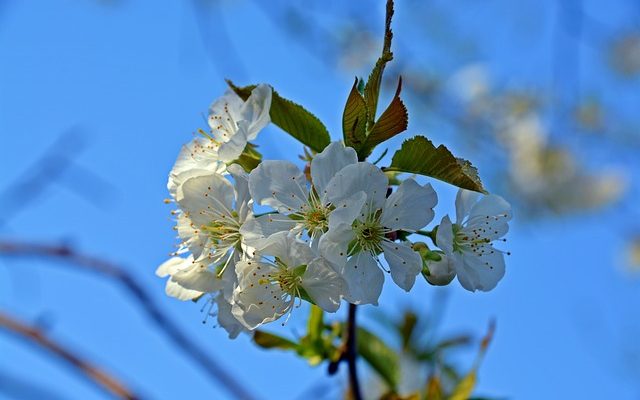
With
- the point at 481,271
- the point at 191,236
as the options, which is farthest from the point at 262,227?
the point at 481,271

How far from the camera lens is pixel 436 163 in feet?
3.76

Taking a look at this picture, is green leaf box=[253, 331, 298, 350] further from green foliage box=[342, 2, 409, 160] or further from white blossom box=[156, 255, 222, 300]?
green foliage box=[342, 2, 409, 160]

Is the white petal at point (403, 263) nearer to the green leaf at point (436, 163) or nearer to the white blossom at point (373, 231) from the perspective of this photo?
the white blossom at point (373, 231)

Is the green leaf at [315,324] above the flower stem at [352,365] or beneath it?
above

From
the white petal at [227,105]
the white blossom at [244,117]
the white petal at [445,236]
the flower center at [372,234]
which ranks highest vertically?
the white petal at [227,105]

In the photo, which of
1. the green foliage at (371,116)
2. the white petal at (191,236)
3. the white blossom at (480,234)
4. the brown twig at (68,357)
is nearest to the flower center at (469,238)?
the white blossom at (480,234)

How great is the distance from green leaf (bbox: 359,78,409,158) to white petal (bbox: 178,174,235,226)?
26 cm

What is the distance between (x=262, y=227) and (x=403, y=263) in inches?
9.3

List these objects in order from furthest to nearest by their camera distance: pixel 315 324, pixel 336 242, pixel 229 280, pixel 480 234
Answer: pixel 315 324 < pixel 480 234 < pixel 229 280 < pixel 336 242

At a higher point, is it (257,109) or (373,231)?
(257,109)

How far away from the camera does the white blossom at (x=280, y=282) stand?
1102mm

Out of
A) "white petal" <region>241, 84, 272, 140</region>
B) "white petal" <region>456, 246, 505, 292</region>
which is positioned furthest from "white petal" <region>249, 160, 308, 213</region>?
"white petal" <region>456, 246, 505, 292</region>

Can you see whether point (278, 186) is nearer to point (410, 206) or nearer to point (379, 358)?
point (410, 206)

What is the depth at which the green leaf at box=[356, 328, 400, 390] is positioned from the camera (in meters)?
1.61
